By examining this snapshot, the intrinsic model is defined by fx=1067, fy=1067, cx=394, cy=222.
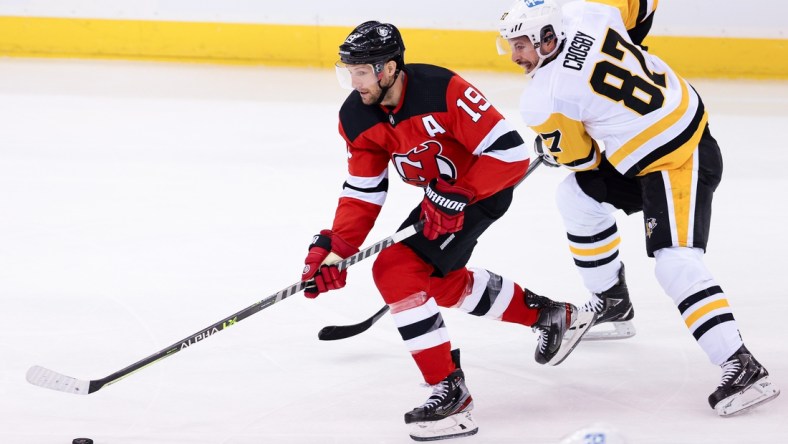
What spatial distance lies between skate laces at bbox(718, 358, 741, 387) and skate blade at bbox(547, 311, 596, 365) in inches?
20.1

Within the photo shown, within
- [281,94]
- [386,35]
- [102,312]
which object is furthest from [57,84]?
[386,35]

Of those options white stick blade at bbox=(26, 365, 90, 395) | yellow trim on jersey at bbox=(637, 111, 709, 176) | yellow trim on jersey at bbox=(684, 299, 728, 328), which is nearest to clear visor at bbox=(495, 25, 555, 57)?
yellow trim on jersey at bbox=(637, 111, 709, 176)

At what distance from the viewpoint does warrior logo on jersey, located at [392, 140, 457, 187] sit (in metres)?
2.85

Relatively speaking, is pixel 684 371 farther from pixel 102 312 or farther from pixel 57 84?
pixel 57 84

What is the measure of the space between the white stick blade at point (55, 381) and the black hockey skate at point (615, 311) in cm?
157

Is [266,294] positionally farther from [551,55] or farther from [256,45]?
[256,45]

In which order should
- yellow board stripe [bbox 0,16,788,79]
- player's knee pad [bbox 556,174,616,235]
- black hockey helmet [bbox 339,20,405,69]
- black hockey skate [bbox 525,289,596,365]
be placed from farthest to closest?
yellow board stripe [bbox 0,16,788,79] → player's knee pad [bbox 556,174,616,235] → black hockey skate [bbox 525,289,596,365] → black hockey helmet [bbox 339,20,405,69]

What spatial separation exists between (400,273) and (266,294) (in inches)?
44.3

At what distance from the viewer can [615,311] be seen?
11.1 ft

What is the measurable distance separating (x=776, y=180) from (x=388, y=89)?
2.95 m

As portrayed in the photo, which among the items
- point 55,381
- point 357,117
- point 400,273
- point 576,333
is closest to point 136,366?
point 55,381

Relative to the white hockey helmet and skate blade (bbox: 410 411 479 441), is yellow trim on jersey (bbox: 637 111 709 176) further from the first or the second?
skate blade (bbox: 410 411 479 441)

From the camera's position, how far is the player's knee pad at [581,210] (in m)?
3.24

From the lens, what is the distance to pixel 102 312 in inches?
141
